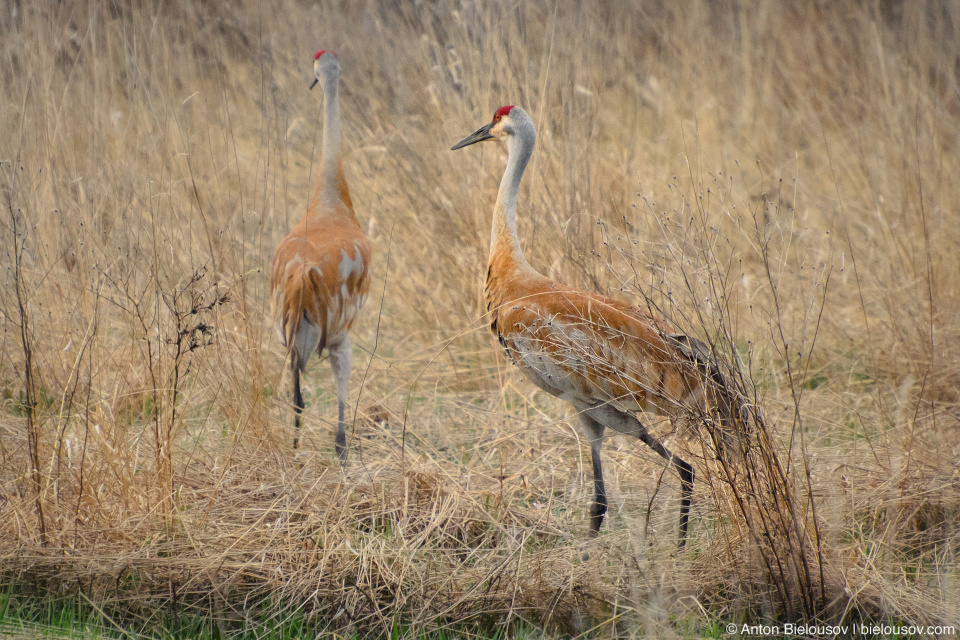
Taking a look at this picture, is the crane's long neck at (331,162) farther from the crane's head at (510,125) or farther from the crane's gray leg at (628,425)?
the crane's gray leg at (628,425)

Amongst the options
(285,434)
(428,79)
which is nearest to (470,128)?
(428,79)

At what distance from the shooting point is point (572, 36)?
470 centimetres

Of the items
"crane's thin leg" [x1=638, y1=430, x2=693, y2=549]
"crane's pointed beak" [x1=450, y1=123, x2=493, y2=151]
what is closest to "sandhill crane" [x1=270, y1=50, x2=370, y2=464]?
"crane's pointed beak" [x1=450, y1=123, x2=493, y2=151]

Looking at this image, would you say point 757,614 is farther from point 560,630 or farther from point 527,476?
point 527,476

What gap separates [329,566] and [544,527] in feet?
2.64

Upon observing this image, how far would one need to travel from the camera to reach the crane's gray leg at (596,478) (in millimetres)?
A: 3146

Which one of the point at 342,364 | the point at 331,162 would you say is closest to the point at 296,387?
the point at 342,364

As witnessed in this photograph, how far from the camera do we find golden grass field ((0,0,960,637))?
2.62 m

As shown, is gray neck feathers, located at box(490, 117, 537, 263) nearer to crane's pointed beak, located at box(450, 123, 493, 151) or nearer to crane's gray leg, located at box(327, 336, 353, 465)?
crane's pointed beak, located at box(450, 123, 493, 151)

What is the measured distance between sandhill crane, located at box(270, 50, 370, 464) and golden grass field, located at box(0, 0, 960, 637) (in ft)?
0.51

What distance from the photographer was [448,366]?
4.86 m

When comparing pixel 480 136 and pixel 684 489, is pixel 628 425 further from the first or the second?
pixel 480 136

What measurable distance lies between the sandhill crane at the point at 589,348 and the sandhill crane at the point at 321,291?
2.91ft

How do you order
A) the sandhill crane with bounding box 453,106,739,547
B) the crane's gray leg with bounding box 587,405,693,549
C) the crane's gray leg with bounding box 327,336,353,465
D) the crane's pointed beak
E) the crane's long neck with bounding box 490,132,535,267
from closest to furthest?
the sandhill crane with bounding box 453,106,739,547
the crane's gray leg with bounding box 587,405,693,549
the crane's long neck with bounding box 490,132,535,267
the crane's pointed beak
the crane's gray leg with bounding box 327,336,353,465
